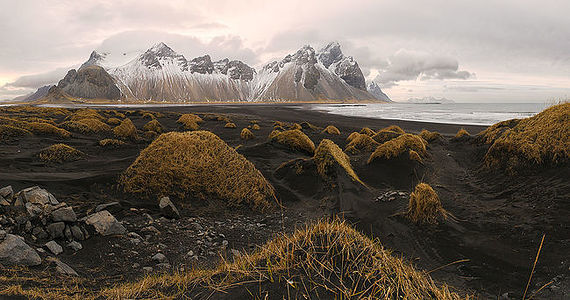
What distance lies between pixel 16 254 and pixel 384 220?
6.76 meters

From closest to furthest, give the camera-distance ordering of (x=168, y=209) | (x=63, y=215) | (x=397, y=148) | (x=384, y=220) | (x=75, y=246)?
(x=75, y=246)
(x=63, y=215)
(x=168, y=209)
(x=384, y=220)
(x=397, y=148)

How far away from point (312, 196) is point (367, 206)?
1859 mm

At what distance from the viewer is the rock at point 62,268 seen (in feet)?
12.2

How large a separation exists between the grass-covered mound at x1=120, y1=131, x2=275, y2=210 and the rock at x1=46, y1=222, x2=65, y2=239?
2.24m

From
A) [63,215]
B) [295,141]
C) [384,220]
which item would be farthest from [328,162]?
[63,215]

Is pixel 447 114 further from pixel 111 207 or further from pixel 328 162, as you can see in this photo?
pixel 111 207

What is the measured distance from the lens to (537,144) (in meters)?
8.39

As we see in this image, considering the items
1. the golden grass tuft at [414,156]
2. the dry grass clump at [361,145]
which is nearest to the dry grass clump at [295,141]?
the dry grass clump at [361,145]

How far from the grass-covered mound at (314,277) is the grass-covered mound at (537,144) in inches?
319

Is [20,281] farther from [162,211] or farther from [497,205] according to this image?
[497,205]

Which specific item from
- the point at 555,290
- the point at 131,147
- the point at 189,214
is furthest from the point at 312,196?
the point at 131,147

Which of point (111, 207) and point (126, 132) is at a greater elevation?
point (126, 132)

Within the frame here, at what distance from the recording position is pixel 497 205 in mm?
7066

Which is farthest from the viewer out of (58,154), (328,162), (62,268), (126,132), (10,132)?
(126,132)
